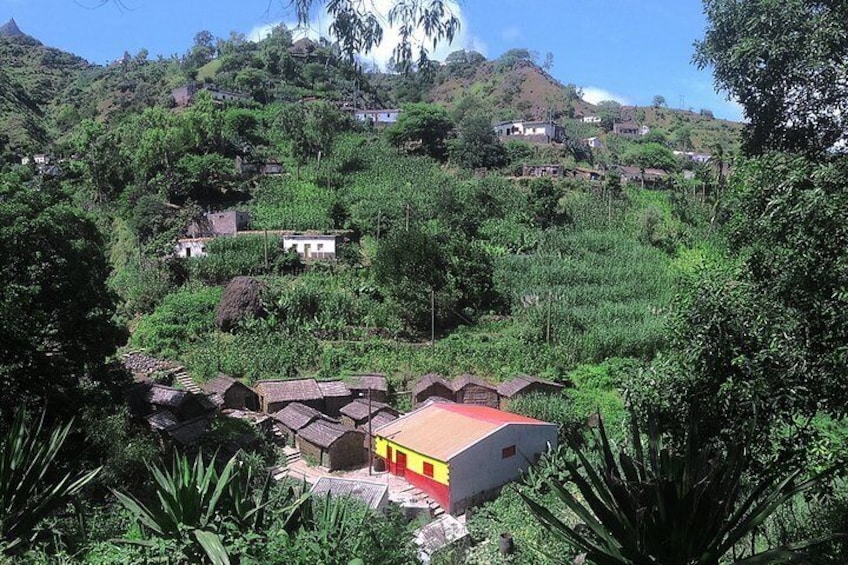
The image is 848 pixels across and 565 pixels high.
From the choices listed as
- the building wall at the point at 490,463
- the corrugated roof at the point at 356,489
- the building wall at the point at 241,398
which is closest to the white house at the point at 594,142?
the building wall at the point at 241,398

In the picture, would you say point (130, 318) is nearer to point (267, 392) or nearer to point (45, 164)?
point (267, 392)

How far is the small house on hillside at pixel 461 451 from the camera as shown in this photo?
572 inches

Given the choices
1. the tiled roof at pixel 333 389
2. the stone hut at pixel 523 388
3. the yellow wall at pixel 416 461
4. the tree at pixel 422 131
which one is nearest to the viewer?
the yellow wall at pixel 416 461

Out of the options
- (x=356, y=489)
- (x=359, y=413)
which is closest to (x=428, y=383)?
(x=359, y=413)

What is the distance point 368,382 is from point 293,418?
3.01 meters

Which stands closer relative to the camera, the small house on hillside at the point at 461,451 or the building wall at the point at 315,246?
the small house on hillside at the point at 461,451

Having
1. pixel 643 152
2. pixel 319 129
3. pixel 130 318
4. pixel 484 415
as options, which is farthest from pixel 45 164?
pixel 643 152

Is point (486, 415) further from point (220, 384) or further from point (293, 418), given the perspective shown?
point (220, 384)

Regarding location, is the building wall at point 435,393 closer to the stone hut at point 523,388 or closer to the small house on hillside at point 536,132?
the stone hut at point 523,388

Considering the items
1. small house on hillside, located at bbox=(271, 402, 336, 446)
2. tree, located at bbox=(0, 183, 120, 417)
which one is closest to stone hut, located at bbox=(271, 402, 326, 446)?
small house on hillside, located at bbox=(271, 402, 336, 446)

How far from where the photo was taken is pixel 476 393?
2012 cm

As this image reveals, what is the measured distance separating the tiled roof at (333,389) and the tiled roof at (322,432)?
2.16 meters

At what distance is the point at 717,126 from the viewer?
79125mm

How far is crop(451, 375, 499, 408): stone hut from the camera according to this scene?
789 inches
